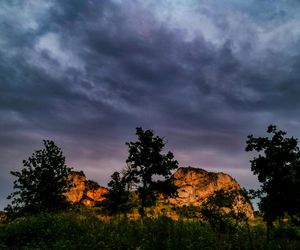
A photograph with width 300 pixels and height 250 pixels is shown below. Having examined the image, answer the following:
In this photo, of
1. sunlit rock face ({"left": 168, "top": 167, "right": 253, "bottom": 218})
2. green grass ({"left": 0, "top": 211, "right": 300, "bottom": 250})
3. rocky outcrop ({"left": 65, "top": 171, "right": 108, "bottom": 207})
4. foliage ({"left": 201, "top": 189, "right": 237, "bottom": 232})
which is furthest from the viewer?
sunlit rock face ({"left": 168, "top": 167, "right": 253, "bottom": 218})

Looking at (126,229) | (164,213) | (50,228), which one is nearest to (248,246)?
(164,213)

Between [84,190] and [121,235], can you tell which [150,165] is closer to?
[121,235]

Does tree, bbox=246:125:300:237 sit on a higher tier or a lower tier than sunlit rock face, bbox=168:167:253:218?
lower

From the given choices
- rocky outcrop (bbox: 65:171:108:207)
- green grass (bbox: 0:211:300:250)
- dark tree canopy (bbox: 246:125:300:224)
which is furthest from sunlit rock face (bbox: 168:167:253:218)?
green grass (bbox: 0:211:300:250)

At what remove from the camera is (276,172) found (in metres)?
24.4

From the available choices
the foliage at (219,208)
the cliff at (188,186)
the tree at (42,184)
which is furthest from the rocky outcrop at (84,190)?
the foliage at (219,208)

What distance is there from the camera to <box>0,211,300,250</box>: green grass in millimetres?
10062

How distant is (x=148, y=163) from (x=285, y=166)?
20.8 metres

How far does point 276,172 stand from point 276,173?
0.09 m

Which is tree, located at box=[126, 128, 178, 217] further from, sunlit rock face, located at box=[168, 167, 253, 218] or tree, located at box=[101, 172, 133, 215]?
sunlit rock face, located at box=[168, 167, 253, 218]

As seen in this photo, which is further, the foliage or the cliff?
the cliff

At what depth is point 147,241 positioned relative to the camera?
31.7 ft

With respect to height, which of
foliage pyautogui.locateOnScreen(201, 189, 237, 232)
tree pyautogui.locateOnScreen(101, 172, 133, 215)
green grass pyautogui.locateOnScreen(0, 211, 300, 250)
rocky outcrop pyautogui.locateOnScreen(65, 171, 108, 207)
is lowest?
green grass pyautogui.locateOnScreen(0, 211, 300, 250)

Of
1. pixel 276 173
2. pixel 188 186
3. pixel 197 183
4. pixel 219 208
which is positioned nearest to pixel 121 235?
pixel 219 208
